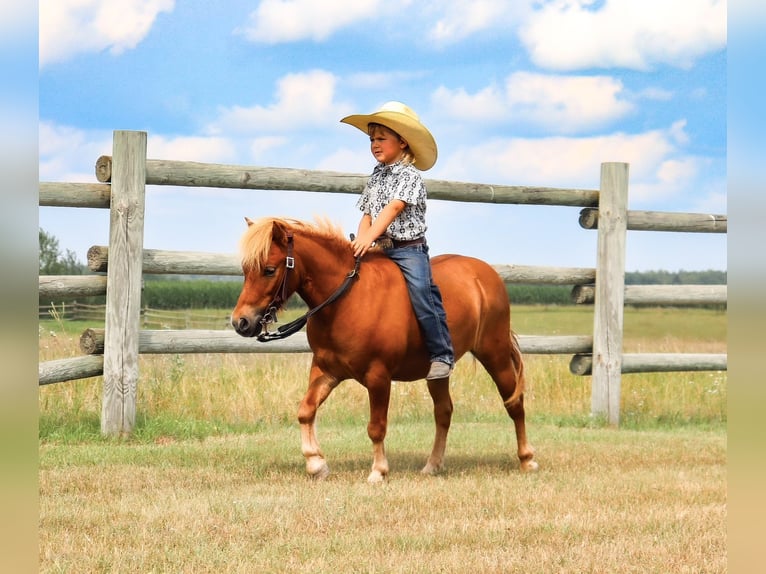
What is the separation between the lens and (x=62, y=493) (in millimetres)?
6031

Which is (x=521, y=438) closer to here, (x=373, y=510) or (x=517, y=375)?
(x=517, y=375)

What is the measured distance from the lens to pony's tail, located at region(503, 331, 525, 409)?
6847 mm

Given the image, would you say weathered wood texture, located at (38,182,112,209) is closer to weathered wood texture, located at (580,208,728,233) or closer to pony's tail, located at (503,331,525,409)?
pony's tail, located at (503,331,525,409)

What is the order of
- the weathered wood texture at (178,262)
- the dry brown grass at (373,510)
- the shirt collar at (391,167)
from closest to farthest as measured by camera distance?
the dry brown grass at (373,510) → the shirt collar at (391,167) → the weathered wood texture at (178,262)

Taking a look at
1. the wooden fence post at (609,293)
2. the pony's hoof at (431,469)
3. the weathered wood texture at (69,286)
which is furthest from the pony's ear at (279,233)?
the wooden fence post at (609,293)

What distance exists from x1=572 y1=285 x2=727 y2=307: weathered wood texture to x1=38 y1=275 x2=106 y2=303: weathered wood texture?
5.22 m

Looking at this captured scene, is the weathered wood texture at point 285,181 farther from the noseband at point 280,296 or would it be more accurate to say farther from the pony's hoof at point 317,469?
the pony's hoof at point 317,469

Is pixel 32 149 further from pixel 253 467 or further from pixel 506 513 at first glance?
pixel 253 467

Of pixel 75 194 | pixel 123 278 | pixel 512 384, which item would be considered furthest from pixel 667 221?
pixel 75 194

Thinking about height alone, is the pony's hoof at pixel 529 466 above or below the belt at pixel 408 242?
below

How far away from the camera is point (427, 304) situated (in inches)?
241

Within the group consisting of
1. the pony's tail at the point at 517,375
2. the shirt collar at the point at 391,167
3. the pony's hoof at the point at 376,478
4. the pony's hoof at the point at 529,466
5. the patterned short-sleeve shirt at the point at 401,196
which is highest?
the shirt collar at the point at 391,167

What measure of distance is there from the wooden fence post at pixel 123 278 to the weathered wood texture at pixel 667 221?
16.2ft

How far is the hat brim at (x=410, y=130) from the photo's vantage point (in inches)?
243
